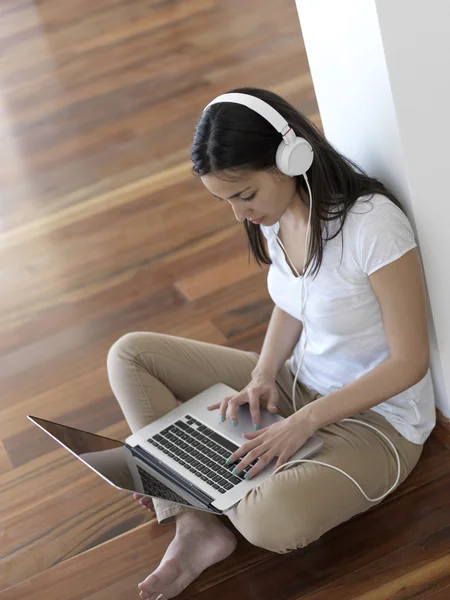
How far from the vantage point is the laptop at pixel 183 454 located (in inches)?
60.4

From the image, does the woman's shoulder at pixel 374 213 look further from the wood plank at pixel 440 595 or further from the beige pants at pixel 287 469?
the wood plank at pixel 440 595

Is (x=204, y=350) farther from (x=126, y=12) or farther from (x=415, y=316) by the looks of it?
(x=126, y=12)

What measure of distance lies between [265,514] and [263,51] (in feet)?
7.40

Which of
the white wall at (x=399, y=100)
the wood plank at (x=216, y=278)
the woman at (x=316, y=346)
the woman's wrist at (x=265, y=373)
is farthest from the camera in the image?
the wood plank at (x=216, y=278)

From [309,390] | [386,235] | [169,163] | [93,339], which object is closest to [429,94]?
[386,235]

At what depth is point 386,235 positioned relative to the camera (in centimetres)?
140

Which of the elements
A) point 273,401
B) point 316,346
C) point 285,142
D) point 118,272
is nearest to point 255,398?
point 273,401

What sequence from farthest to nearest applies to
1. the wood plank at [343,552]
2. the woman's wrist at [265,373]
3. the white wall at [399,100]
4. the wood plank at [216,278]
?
the wood plank at [216,278] → the woman's wrist at [265,373] → the wood plank at [343,552] → the white wall at [399,100]

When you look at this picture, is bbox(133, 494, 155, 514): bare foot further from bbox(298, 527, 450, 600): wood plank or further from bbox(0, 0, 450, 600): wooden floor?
bbox(298, 527, 450, 600): wood plank

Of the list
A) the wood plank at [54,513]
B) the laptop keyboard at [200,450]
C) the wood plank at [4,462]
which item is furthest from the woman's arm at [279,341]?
the wood plank at [4,462]

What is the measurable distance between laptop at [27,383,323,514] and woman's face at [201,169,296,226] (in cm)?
38

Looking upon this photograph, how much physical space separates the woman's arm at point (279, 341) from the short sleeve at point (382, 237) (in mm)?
322

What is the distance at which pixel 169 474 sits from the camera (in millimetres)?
1607

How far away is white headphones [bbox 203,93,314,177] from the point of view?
1.34 metres
